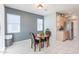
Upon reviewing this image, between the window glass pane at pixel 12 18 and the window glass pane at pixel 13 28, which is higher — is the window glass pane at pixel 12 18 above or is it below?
above

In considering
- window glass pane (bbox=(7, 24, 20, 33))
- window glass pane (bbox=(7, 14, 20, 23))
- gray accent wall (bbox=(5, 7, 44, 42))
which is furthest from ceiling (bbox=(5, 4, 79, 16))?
window glass pane (bbox=(7, 24, 20, 33))

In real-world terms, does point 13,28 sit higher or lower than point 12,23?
lower

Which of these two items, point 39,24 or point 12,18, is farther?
point 39,24

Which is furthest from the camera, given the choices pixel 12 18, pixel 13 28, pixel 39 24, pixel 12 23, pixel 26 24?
pixel 39 24

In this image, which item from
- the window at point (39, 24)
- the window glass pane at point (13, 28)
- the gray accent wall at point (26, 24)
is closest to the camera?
the window glass pane at point (13, 28)

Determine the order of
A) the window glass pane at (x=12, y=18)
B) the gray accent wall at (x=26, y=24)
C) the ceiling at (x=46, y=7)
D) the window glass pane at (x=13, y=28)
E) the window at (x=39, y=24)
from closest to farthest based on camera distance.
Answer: the ceiling at (x=46, y=7)
the window glass pane at (x=12, y=18)
the window glass pane at (x=13, y=28)
the gray accent wall at (x=26, y=24)
the window at (x=39, y=24)

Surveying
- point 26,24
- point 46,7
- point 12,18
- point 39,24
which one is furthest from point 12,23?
point 39,24

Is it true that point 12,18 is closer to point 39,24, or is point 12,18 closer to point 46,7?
point 46,7

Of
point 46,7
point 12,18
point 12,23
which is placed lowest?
point 12,23

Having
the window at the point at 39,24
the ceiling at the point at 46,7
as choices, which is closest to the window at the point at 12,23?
the ceiling at the point at 46,7

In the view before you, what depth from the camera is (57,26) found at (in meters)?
8.21

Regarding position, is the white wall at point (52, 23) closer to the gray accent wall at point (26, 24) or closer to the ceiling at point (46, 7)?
the ceiling at point (46, 7)

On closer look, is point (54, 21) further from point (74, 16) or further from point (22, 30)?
point (74, 16)

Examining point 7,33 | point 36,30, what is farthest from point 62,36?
point 7,33
